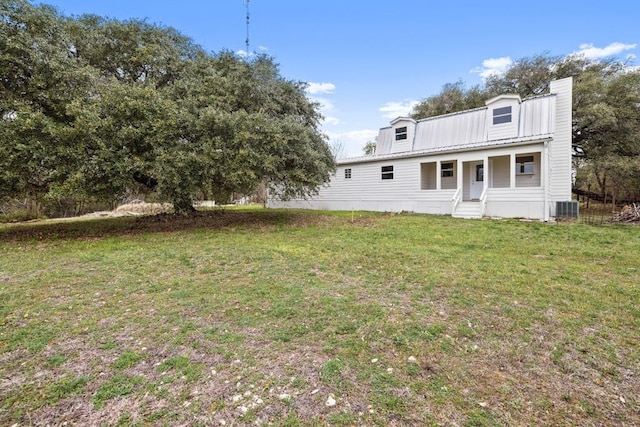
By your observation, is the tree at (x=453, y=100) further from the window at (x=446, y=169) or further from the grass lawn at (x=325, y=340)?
the grass lawn at (x=325, y=340)

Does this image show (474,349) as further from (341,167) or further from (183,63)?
(341,167)

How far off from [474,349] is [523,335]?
637mm

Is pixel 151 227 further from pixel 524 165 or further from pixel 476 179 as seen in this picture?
pixel 524 165

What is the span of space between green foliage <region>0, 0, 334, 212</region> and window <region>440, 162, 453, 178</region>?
8.21 metres

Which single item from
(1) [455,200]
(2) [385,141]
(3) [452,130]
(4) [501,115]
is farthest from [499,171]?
(2) [385,141]

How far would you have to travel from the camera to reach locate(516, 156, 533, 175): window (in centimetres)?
1342

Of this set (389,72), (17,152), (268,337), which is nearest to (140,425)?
(268,337)

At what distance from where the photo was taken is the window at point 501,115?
13.4 meters

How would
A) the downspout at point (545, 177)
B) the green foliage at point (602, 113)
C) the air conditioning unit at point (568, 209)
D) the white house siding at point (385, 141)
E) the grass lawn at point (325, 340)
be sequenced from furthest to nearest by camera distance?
the white house siding at point (385, 141) < the green foliage at point (602, 113) < the air conditioning unit at point (568, 209) < the downspout at point (545, 177) < the grass lawn at point (325, 340)

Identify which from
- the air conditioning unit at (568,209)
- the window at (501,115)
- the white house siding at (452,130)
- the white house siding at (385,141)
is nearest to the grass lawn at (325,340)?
the air conditioning unit at (568,209)

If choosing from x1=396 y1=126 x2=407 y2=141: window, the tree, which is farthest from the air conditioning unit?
the tree

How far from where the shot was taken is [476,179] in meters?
14.7

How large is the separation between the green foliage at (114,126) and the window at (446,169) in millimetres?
8209

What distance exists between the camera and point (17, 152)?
718 cm
